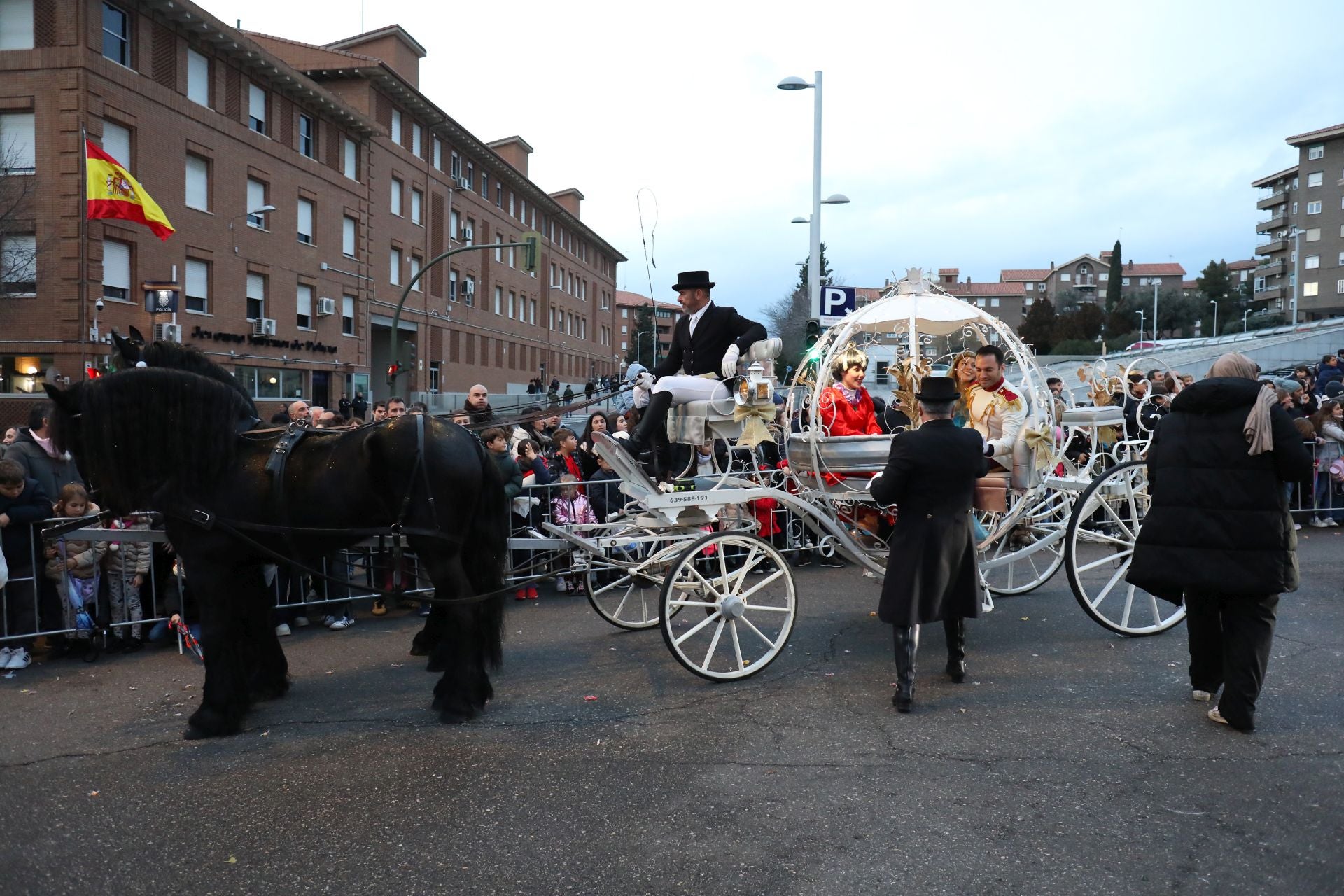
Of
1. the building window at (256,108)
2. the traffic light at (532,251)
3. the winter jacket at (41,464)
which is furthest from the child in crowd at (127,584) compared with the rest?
the building window at (256,108)

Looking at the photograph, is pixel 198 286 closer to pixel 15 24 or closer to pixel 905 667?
pixel 15 24

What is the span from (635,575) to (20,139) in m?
22.2

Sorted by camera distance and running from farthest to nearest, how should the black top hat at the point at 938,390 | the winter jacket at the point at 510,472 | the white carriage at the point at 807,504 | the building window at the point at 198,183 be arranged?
the building window at the point at 198,183 → the winter jacket at the point at 510,472 → the white carriage at the point at 807,504 → the black top hat at the point at 938,390

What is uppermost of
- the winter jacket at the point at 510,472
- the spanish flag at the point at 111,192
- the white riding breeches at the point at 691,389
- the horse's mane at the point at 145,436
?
the spanish flag at the point at 111,192

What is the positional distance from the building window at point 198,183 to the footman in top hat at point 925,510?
972 inches

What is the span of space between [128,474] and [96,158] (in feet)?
54.4

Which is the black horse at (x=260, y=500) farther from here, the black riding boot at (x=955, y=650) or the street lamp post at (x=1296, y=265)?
the street lamp post at (x=1296, y=265)

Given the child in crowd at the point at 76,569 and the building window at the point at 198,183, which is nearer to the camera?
the child in crowd at the point at 76,569

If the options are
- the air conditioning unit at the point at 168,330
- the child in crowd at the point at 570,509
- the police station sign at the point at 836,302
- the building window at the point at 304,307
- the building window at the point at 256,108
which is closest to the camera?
the child in crowd at the point at 570,509

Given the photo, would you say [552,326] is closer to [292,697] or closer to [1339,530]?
[1339,530]

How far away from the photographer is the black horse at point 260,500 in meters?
5.20

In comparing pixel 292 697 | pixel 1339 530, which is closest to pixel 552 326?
pixel 1339 530

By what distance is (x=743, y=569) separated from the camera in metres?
5.79

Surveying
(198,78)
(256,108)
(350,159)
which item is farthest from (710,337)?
(350,159)
